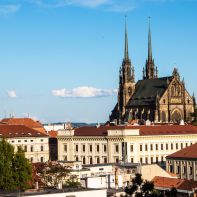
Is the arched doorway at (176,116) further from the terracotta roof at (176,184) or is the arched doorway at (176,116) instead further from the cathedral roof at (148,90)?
the terracotta roof at (176,184)

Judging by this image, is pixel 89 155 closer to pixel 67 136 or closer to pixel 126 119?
pixel 67 136

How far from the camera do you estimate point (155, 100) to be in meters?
177

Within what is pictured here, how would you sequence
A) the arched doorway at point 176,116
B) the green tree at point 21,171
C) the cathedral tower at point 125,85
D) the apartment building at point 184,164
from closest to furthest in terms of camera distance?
the green tree at point 21,171 < the apartment building at point 184,164 < the arched doorway at point 176,116 < the cathedral tower at point 125,85

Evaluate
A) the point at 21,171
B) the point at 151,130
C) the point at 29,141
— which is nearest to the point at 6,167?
the point at 21,171

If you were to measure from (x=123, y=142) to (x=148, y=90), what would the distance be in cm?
5558

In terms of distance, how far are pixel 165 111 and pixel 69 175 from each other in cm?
8802

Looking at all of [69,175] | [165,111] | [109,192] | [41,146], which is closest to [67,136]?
[41,146]

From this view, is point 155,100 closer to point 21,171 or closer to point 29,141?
point 29,141

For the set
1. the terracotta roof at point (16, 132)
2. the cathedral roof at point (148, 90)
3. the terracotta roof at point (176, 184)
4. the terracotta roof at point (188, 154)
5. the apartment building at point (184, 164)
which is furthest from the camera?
the cathedral roof at point (148, 90)

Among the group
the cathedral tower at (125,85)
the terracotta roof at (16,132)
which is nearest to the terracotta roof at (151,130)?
the terracotta roof at (16,132)

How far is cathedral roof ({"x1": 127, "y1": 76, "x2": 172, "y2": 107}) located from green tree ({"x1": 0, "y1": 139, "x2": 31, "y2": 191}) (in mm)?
96105

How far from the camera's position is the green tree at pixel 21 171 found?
81.4m

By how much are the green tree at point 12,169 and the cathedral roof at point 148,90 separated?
96105 mm

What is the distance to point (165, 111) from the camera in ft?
578
